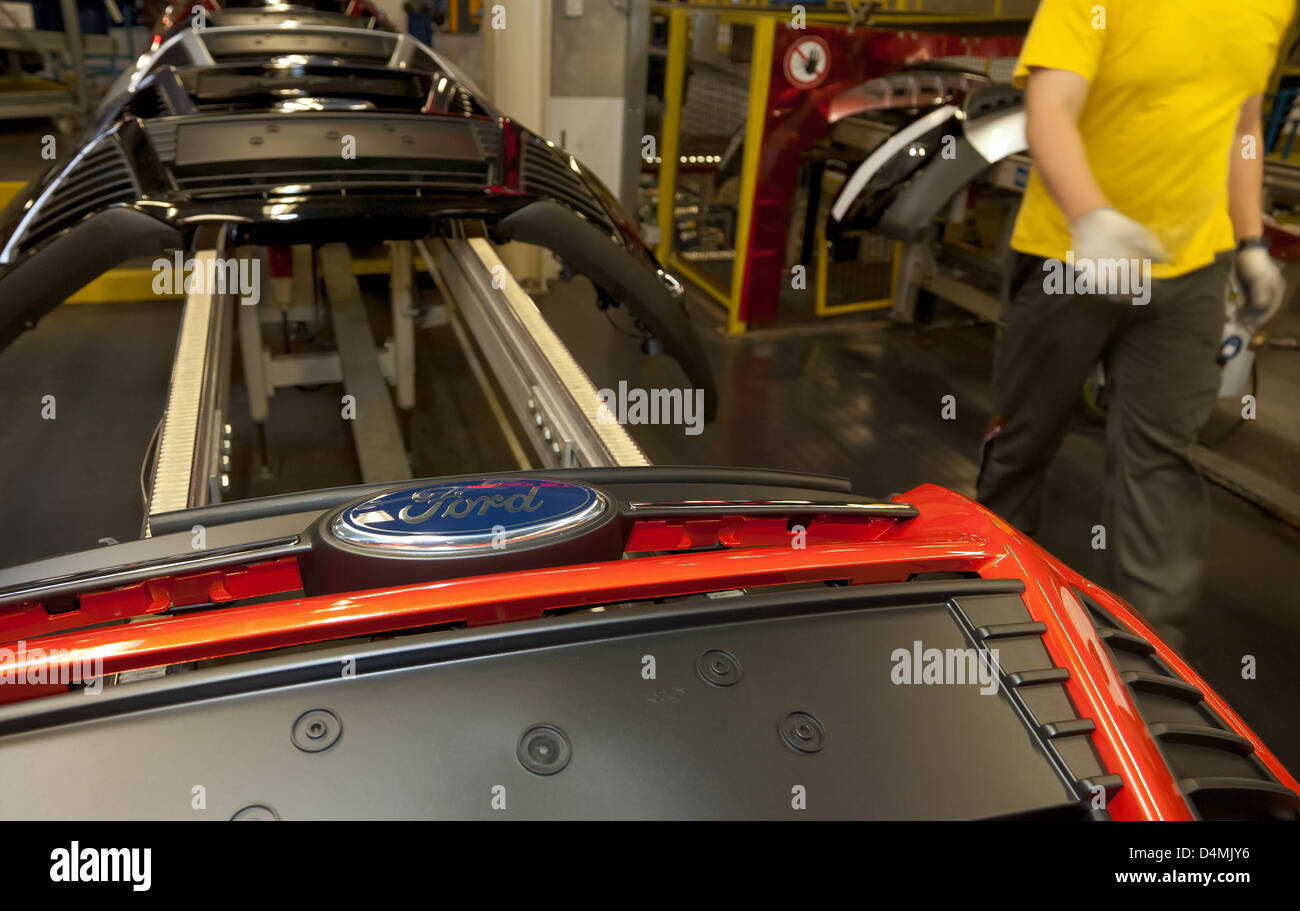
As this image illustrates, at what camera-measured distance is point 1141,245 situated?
6.47ft

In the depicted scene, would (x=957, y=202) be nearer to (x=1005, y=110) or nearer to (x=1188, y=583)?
(x=1005, y=110)

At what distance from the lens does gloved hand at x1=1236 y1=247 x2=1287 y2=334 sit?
244 cm

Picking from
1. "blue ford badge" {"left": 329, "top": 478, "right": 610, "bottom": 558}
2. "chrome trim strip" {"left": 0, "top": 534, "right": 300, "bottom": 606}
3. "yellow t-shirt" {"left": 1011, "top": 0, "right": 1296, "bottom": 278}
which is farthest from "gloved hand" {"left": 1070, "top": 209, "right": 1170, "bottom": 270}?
"chrome trim strip" {"left": 0, "top": 534, "right": 300, "bottom": 606}

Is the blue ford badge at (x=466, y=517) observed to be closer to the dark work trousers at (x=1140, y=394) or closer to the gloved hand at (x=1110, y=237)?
the gloved hand at (x=1110, y=237)

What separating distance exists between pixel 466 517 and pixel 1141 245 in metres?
1.78

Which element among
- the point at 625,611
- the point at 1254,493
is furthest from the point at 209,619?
the point at 1254,493

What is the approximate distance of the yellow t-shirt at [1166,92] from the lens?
1.90 metres

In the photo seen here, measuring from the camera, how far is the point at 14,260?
2037 millimetres

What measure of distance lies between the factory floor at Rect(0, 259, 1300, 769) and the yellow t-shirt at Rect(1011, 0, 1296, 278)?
1.32m

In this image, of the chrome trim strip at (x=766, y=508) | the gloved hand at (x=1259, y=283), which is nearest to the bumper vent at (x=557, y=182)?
the chrome trim strip at (x=766, y=508)

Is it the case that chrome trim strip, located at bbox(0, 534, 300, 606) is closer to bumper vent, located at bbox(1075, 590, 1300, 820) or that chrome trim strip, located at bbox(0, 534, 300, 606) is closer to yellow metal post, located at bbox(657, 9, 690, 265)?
bumper vent, located at bbox(1075, 590, 1300, 820)

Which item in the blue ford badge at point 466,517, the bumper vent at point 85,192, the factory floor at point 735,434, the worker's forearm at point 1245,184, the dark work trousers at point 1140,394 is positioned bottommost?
the factory floor at point 735,434

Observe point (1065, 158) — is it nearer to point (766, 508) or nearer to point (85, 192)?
point (766, 508)
